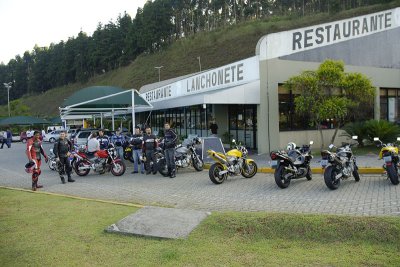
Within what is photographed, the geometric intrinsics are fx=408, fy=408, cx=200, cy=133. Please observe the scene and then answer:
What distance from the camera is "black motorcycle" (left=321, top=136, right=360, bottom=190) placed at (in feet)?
30.5

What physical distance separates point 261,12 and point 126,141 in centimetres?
7492

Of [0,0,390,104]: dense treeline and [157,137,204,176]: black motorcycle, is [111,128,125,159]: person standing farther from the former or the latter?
[0,0,390,104]: dense treeline

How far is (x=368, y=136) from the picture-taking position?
54.9ft

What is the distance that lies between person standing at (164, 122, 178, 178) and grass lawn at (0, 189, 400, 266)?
17.9 ft

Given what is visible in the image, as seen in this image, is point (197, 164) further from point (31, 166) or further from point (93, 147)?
point (31, 166)

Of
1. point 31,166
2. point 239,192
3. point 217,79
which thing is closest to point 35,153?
point 31,166

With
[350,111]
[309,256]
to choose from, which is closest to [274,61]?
[350,111]

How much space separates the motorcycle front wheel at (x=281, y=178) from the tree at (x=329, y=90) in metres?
6.22

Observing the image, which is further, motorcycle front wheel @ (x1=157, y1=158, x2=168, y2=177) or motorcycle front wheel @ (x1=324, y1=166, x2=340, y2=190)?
motorcycle front wheel @ (x1=157, y1=158, x2=168, y2=177)

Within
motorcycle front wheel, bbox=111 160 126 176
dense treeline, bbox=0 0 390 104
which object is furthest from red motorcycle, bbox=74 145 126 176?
dense treeline, bbox=0 0 390 104

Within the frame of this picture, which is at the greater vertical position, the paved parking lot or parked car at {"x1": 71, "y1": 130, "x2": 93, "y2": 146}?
parked car at {"x1": 71, "y1": 130, "x2": 93, "y2": 146}

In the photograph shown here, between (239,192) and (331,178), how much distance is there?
213cm

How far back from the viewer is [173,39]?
298 ft

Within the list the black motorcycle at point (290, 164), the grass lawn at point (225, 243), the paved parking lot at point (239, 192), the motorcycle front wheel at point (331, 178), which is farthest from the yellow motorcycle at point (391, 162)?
the grass lawn at point (225, 243)
